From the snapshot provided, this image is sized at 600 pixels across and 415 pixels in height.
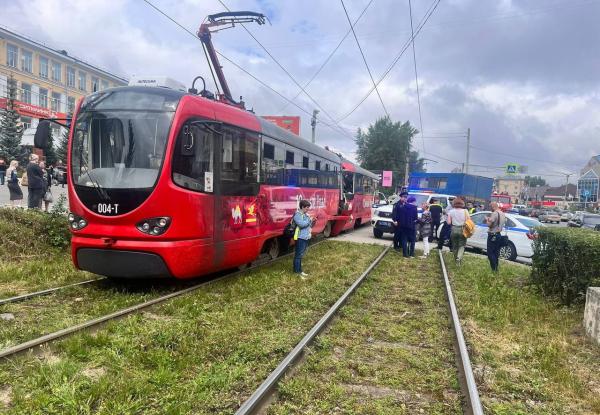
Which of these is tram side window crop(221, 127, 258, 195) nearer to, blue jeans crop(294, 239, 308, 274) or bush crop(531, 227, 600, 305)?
blue jeans crop(294, 239, 308, 274)

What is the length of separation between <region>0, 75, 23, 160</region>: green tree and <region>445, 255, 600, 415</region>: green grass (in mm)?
40867

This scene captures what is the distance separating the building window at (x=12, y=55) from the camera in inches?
1898

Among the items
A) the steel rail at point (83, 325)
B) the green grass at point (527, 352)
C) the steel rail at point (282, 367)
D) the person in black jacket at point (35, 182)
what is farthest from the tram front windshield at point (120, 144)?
the person in black jacket at point (35, 182)

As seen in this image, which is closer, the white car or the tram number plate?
the tram number plate

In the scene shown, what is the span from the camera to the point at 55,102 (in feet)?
179

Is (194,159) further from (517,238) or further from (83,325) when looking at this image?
(517,238)

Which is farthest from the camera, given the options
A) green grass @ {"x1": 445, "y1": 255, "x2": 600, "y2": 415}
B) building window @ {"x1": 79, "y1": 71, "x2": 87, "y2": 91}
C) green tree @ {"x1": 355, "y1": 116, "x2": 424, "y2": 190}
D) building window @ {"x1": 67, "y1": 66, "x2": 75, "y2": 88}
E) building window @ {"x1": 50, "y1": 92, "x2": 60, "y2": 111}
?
green tree @ {"x1": 355, "y1": 116, "x2": 424, "y2": 190}

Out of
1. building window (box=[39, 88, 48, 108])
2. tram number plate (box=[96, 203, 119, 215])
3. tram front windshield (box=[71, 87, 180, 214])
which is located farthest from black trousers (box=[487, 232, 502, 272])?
building window (box=[39, 88, 48, 108])

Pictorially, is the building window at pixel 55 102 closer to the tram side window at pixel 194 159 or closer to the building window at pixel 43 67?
the building window at pixel 43 67

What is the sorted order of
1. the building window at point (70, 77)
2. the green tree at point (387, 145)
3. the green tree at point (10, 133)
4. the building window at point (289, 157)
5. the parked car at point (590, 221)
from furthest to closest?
the green tree at point (387, 145), the building window at point (70, 77), the green tree at point (10, 133), the parked car at point (590, 221), the building window at point (289, 157)

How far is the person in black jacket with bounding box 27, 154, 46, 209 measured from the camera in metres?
11.3

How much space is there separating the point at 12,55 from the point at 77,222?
5131cm

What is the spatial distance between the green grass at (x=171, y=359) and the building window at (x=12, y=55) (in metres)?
51.7

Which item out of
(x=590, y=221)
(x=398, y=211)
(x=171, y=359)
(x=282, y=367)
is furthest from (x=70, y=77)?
(x=282, y=367)
